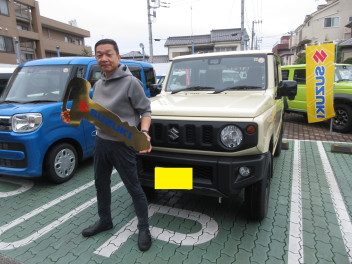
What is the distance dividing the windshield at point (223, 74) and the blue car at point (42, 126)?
176 cm

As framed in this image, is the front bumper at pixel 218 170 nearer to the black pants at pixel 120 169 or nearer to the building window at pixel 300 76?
the black pants at pixel 120 169

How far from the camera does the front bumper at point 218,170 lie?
2291mm

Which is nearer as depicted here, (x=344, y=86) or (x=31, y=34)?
(x=344, y=86)

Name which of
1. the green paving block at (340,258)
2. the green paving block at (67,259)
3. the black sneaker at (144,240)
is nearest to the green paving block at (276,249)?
the green paving block at (340,258)

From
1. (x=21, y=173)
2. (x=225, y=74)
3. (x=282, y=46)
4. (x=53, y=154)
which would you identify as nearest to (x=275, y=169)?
(x=225, y=74)

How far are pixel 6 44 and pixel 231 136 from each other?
3011 cm

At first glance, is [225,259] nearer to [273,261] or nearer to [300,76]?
[273,261]

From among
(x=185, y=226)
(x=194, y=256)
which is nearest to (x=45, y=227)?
(x=185, y=226)

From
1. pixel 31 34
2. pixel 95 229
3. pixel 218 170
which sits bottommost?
pixel 95 229

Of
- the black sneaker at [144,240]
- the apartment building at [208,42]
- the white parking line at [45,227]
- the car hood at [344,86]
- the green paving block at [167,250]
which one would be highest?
the apartment building at [208,42]

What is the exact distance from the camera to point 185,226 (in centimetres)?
279

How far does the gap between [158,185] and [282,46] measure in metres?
65.0

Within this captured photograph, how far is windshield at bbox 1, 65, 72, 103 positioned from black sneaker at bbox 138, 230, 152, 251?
103 inches

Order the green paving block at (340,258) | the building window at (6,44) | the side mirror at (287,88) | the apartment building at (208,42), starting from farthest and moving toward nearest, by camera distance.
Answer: the apartment building at (208,42), the building window at (6,44), the side mirror at (287,88), the green paving block at (340,258)
